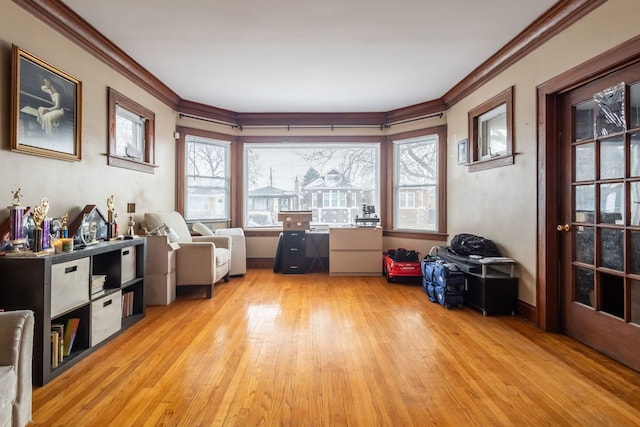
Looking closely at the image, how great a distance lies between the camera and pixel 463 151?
15.1 ft

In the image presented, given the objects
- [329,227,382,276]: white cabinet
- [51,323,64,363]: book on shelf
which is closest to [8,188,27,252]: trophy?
[51,323,64,363]: book on shelf

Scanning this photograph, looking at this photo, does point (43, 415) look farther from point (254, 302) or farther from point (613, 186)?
point (613, 186)

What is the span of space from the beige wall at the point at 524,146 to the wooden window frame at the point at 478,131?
0.21 feet

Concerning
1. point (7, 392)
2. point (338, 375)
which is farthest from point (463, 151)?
point (7, 392)

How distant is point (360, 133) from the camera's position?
595 cm

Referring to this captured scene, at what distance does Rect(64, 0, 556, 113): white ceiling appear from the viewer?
9.12 ft

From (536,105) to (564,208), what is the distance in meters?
1.03

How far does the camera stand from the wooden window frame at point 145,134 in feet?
11.7

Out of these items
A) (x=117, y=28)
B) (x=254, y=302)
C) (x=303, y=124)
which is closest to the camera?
(x=117, y=28)

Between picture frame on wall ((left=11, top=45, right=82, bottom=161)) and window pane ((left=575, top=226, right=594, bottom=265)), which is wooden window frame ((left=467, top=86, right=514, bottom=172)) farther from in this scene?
picture frame on wall ((left=11, top=45, right=82, bottom=161))

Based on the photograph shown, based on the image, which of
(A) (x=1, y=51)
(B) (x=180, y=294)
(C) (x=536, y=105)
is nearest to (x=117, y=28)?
(A) (x=1, y=51)

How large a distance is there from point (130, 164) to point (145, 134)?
0.66 metres

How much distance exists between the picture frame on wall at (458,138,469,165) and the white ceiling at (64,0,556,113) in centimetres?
83

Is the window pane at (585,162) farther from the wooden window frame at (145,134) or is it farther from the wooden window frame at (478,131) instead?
the wooden window frame at (145,134)
